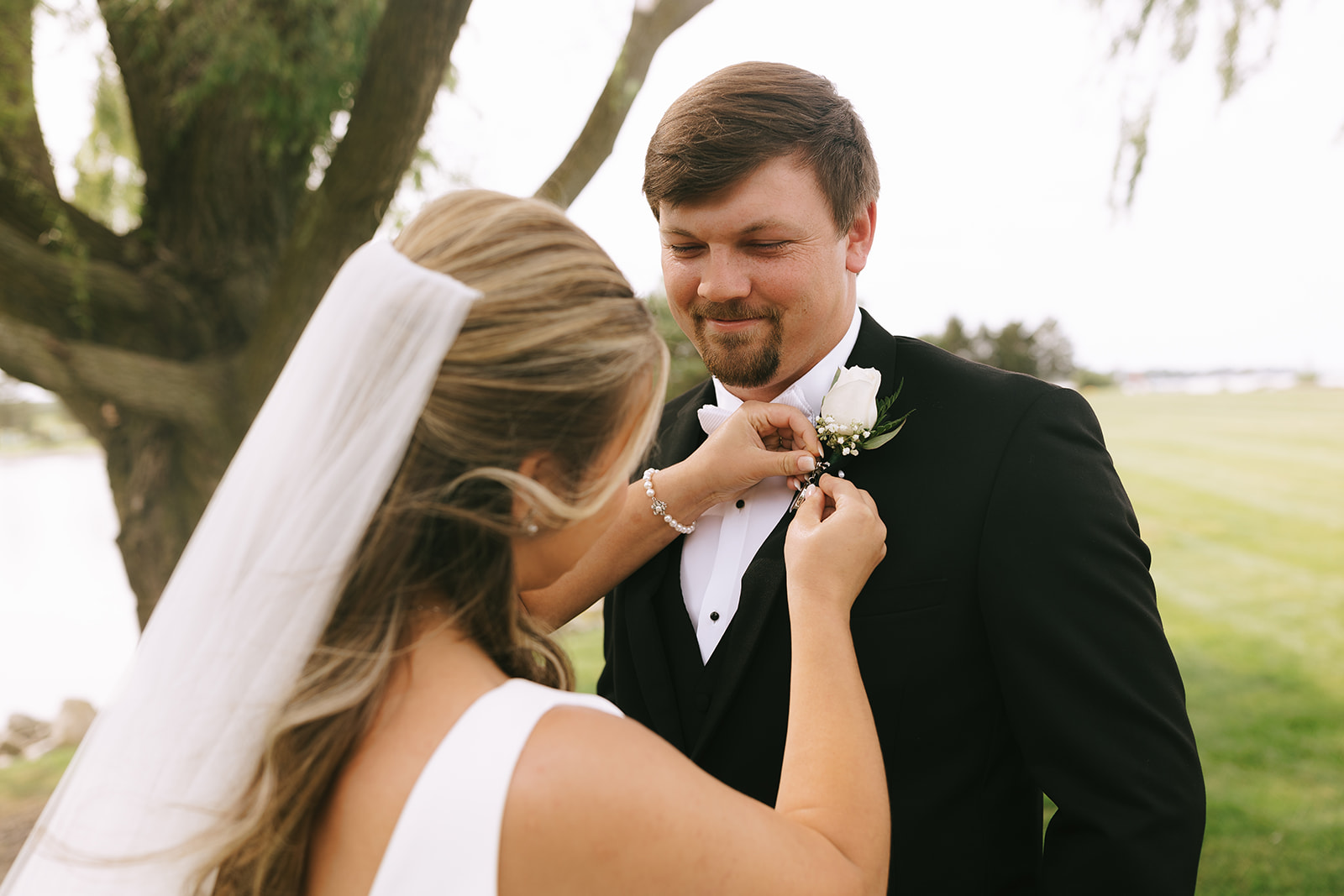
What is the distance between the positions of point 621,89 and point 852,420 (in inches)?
136

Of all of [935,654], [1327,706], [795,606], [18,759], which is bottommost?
[18,759]

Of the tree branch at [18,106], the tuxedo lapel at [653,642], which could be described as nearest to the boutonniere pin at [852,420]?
the tuxedo lapel at [653,642]

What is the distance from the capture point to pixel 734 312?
91.5 inches

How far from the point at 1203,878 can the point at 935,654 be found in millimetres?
4473

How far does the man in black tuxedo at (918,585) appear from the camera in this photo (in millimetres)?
1793

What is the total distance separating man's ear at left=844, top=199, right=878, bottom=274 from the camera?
245 cm

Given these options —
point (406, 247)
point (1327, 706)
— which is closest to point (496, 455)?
point (406, 247)

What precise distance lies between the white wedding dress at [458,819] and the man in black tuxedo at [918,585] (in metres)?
0.93

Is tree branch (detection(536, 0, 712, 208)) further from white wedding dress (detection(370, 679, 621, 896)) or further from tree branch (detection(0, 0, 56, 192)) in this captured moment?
white wedding dress (detection(370, 679, 621, 896))

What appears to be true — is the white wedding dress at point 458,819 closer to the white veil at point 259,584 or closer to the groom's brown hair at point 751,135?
the white veil at point 259,584

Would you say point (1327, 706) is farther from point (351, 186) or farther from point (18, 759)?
point (18, 759)

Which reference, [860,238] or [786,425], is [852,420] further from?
[860,238]

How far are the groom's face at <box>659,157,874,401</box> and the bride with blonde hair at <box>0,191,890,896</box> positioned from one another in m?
0.73

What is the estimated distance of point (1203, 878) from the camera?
5141 mm
